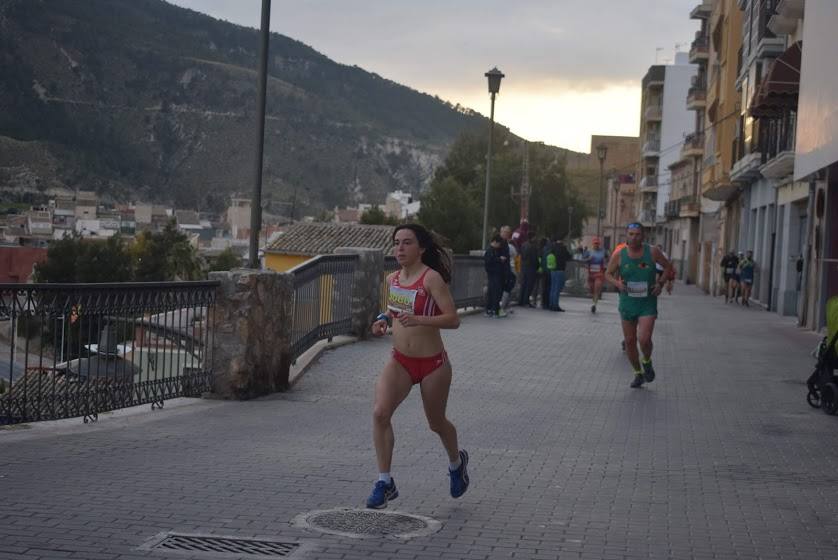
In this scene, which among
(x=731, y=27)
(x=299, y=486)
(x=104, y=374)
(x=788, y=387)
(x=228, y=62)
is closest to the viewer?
(x=299, y=486)

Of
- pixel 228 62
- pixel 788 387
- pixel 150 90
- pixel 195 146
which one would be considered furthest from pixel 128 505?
pixel 228 62

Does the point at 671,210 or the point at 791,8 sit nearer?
the point at 791,8

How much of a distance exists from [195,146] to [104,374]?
128 meters

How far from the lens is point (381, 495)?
7004 millimetres

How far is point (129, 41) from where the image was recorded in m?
151

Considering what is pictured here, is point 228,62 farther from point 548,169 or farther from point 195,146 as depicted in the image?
point 548,169

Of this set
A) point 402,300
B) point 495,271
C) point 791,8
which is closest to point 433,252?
point 402,300

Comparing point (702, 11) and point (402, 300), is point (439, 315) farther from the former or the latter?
point (702, 11)

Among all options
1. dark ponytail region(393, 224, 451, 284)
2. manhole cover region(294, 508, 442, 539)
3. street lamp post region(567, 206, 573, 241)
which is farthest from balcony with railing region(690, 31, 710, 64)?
manhole cover region(294, 508, 442, 539)

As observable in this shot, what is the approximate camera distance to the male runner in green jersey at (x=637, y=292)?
1433 cm

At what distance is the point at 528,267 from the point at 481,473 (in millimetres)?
23545

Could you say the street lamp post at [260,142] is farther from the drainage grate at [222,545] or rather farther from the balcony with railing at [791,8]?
the balcony with railing at [791,8]

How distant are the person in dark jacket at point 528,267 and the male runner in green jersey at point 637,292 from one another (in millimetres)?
17011

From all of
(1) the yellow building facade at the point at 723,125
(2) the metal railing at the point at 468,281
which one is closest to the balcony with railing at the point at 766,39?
(1) the yellow building facade at the point at 723,125
